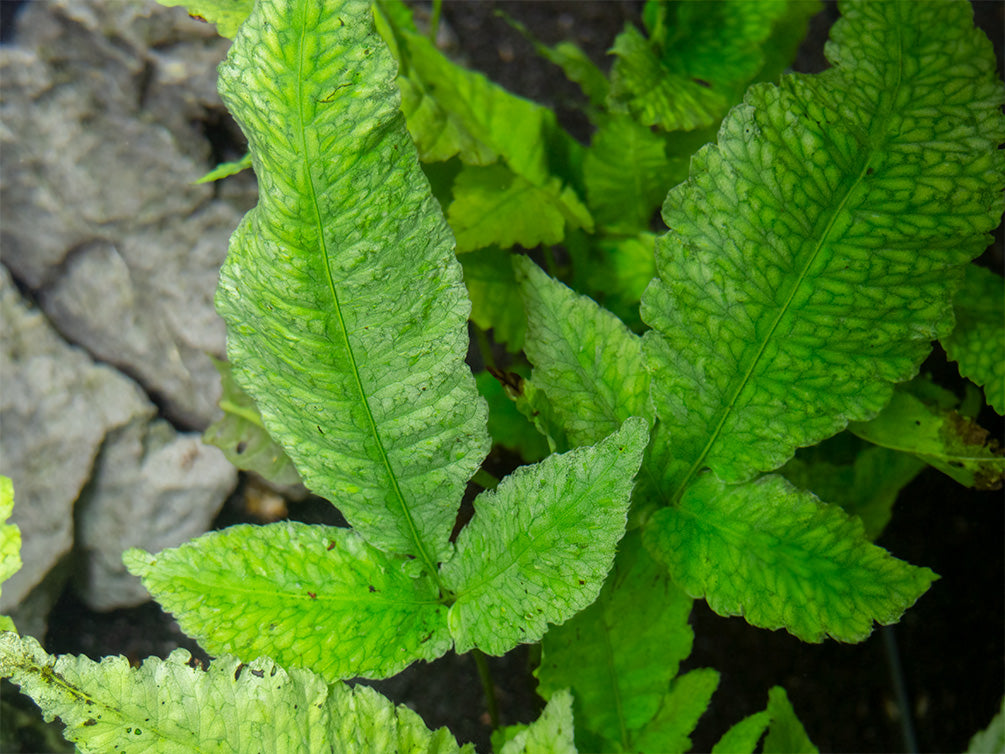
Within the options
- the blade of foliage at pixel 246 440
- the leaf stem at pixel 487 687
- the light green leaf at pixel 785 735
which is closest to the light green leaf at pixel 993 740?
the light green leaf at pixel 785 735

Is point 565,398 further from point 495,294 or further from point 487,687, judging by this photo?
point 487,687

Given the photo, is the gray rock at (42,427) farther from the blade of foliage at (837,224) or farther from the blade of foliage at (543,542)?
the blade of foliage at (837,224)

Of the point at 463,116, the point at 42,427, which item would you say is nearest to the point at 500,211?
the point at 463,116

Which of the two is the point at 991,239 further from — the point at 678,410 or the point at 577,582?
the point at 577,582

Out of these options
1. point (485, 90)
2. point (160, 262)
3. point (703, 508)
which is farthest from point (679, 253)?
point (160, 262)

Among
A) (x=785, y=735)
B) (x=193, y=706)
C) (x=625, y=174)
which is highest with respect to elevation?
(x=625, y=174)

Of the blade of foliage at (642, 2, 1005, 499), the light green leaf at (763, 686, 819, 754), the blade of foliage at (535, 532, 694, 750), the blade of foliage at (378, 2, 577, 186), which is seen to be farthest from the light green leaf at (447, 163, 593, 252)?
the light green leaf at (763, 686, 819, 754)
